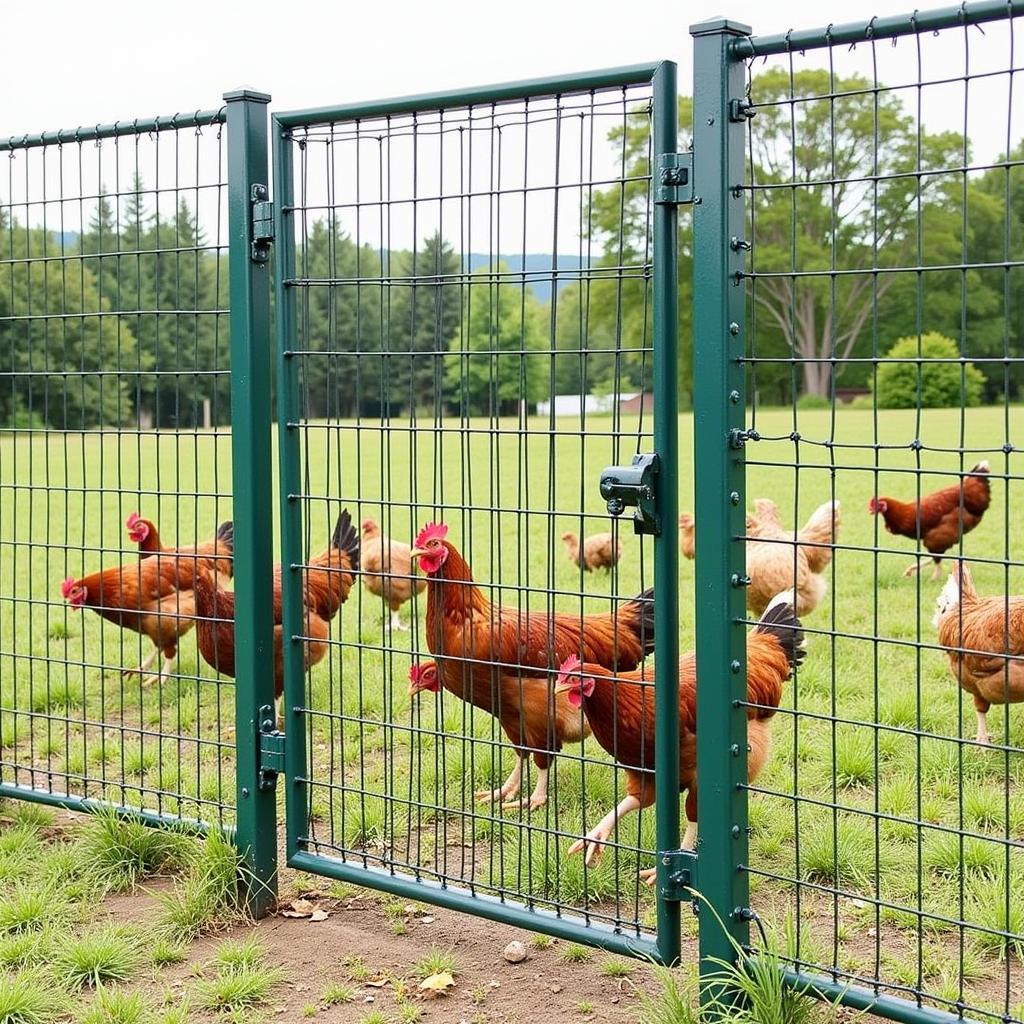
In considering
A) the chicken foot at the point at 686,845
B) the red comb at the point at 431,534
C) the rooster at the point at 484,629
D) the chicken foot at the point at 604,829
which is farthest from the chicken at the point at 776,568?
the red comb at the point at 431,534

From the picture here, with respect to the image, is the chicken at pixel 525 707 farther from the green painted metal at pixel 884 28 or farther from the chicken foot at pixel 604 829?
the green painted metal at pixel 884 28

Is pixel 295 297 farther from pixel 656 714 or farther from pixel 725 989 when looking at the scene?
pixel 725 989

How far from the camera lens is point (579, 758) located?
3.47 metres

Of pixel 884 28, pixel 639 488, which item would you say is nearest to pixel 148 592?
pixel 639 488

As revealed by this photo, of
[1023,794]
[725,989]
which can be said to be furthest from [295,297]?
[1023,794]

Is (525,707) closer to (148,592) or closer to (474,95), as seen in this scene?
(474,95)

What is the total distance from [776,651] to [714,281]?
72.7 inches

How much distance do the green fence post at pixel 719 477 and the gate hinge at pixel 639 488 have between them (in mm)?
120

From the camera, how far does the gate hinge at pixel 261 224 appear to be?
12.8 ft

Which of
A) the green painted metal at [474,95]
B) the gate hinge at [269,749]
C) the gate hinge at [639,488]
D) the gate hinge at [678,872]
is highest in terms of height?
the green painted metal at [474,95]

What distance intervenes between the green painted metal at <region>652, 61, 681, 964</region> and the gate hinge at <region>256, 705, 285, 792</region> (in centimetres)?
136

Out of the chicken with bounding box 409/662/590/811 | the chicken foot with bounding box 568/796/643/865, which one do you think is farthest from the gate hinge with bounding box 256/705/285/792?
the chicken foot with bounding box 568/796/643/865

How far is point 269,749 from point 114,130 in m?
2.18

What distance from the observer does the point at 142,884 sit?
14.2 feet
